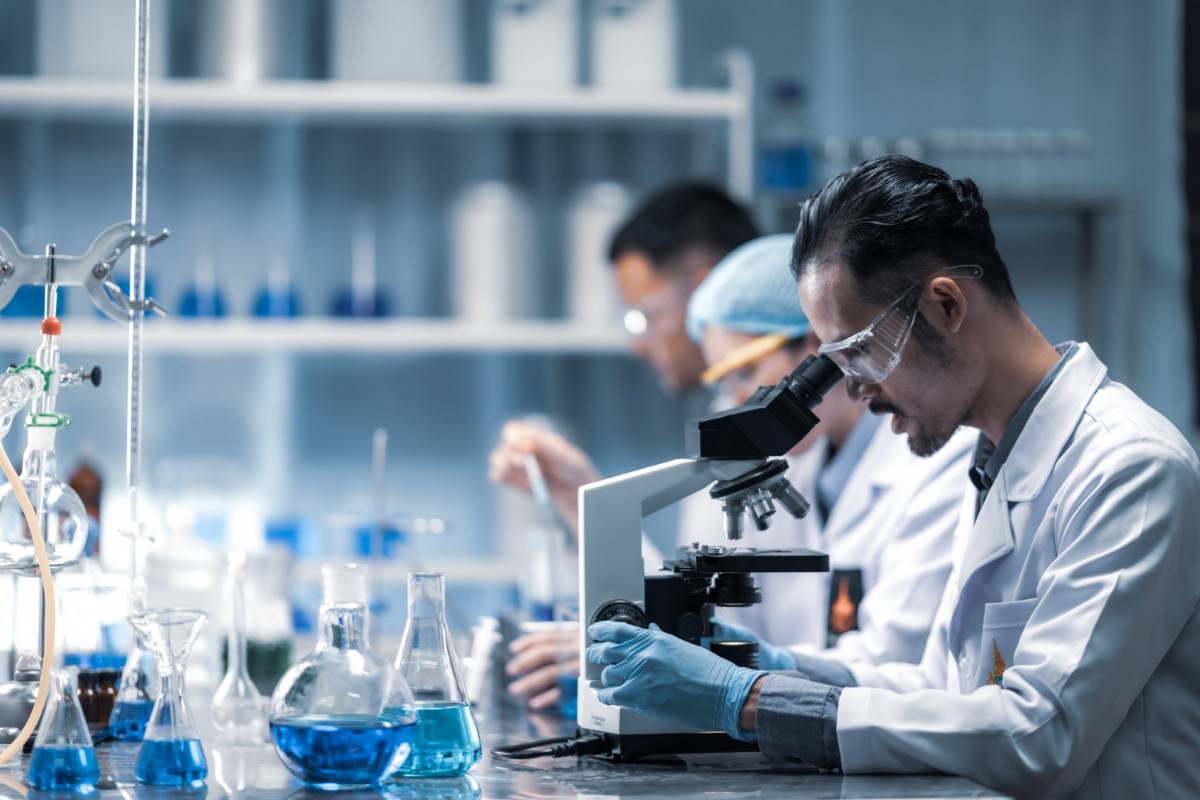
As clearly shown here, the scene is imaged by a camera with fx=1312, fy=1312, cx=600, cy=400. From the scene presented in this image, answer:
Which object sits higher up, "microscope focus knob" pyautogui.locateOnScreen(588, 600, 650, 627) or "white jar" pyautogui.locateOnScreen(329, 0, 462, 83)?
"white jar" pyautogui.locateOnScreen(329, 0, 462, 83)

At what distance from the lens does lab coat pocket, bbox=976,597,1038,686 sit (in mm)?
1433

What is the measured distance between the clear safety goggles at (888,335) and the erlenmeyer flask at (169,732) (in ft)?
A: 2.47

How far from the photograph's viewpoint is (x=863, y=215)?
1.45 meters

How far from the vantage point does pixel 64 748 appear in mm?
1201

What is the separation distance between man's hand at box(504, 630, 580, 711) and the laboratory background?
1.44 m

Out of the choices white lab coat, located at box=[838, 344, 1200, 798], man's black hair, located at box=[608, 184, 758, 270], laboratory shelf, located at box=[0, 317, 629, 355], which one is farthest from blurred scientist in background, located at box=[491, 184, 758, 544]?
white lab coat, located at box=[838, 344, 1200, 798]

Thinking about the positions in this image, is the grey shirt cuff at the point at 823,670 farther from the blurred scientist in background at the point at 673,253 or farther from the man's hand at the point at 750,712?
the blurred scientist in background at the point at 673,253

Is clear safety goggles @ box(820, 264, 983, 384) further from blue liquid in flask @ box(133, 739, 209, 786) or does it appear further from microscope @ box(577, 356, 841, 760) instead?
blue liquid in flask @ box(133, 739, 209, 786)

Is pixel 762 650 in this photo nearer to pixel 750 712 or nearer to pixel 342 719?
pixel 750 712

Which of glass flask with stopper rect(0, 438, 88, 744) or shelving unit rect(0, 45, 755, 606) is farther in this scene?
shelving unit rect(0, 45, 755, 606)

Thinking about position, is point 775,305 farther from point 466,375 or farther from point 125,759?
point 466,375

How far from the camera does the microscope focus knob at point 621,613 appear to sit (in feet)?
4.53

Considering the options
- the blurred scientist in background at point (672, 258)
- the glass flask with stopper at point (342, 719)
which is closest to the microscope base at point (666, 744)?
the glass flask with stopper at point (342, 719)

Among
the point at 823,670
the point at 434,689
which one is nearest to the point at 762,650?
the point at 823,670
